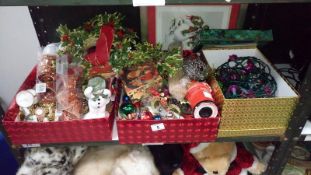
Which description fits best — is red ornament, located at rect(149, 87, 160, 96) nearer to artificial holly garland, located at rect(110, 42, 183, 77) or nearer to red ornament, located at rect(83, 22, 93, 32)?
artificial holly garland, located at rect(110, 42, 183, 77)

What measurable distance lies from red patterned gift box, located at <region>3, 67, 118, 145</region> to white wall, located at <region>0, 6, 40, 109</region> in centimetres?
40

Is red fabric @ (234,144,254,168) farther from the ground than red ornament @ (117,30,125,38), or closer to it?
closer to it

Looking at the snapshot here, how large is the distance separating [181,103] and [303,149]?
77 centimetres

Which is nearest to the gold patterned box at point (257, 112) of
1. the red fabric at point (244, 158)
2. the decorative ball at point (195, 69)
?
the decorative ball at point (195, 69)

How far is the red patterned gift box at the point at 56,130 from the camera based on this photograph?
92 centimetres

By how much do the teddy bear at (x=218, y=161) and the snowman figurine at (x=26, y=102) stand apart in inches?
24.4

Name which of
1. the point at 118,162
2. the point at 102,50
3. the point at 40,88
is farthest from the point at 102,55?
the point at 118,162

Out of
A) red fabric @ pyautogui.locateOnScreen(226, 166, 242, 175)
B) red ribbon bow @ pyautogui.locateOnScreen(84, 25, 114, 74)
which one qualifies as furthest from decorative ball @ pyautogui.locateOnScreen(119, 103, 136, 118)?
red fabric @ pyautogui.locateOnScreen(226, 166, 242, 175)

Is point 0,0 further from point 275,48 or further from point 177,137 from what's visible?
point 275,48

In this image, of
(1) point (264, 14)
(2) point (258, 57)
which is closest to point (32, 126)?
(2) point (258, 57)

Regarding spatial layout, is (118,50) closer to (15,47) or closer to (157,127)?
(157,127)

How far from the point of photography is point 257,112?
0.94 metres

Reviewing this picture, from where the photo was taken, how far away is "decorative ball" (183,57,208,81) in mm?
1001

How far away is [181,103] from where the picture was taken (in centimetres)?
98
